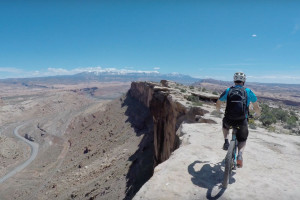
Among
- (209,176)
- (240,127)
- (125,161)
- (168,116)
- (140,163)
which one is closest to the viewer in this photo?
(240,127)

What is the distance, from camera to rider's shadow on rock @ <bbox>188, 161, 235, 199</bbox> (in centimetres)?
436

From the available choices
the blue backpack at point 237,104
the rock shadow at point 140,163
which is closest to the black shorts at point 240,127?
the blue backpack at point 237,104

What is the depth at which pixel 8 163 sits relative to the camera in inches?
1635

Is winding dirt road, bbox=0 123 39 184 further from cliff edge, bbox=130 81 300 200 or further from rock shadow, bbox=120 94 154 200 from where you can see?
cliff edge, bbox=130 81 300 200

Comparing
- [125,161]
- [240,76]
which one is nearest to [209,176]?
[240,76]

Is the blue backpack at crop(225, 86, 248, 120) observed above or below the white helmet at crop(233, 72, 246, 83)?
below

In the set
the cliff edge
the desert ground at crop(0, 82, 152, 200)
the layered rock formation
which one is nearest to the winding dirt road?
the desert ground at crop(0, 82, 152, 200)

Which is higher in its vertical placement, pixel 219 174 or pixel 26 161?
pixel 219 174

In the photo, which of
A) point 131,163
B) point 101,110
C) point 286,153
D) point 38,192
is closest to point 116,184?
point 131,163

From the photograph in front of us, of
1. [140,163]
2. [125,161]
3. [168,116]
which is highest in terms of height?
[168,116]

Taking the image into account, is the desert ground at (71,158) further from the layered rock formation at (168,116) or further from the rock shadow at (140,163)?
the layered rock formation at (168,116)

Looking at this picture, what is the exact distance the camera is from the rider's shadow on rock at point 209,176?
4.36 meters

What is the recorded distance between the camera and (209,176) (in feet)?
16.0

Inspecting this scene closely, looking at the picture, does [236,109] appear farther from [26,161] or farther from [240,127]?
[26,161]
